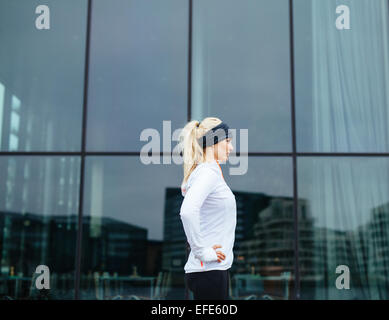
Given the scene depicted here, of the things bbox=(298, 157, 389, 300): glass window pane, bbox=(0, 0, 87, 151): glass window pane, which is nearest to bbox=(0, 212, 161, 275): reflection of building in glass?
bbox=(0, 0, 87, 151): glass window pane

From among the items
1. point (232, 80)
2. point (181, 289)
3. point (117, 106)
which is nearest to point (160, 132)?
point (117, 106)

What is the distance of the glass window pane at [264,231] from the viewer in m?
6.77

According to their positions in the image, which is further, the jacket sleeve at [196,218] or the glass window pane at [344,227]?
the glass window pane at [344,227]

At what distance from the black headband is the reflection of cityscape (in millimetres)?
4496

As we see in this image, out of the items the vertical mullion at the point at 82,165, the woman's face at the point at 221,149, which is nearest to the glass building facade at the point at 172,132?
the vertical mullion at the point at 82,165

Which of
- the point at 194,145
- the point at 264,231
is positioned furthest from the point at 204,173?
the point at 264,231

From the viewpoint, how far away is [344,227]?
664 cm

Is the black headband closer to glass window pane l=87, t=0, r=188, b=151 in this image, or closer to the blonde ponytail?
the blonde ponytail

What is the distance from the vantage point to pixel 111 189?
22.6 ft

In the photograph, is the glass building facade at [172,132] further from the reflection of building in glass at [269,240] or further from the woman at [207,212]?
the woman at [207,212]

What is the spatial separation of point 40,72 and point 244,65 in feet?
9.53

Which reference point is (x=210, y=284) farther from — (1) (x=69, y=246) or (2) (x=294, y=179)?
(1) (x=69, y=246)

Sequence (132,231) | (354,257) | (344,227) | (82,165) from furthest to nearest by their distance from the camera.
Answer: (132,231), (82,165), (344,227), (354,257)

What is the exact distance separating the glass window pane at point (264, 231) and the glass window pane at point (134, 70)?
51.8 inches
